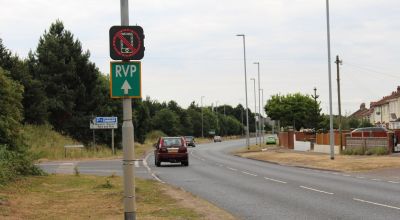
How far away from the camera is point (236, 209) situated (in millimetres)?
13469

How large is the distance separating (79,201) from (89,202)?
1.16 feet

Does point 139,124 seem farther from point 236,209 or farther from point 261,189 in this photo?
point 236,209

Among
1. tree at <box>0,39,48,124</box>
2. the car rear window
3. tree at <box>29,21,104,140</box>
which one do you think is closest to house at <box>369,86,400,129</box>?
→ tree at <box>29,21,104,140</box>

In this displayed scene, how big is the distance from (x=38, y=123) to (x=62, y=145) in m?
3.86

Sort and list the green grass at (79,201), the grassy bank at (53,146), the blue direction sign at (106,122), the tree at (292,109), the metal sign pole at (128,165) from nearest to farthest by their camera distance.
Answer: the metal sign pole at (128,165), the green grass at (79,201), the grassy bank at (53,146), the blue direction sign at (106,122), the tree at (292,109)

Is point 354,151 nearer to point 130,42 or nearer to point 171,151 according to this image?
point 171,151

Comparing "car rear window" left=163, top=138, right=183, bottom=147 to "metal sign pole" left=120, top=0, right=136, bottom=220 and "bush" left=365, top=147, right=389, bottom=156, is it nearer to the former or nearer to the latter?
"bush" left=365, top=147, right=389, bottom=156

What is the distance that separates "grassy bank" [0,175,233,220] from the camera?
11.8 meters

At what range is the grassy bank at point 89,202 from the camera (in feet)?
38.7

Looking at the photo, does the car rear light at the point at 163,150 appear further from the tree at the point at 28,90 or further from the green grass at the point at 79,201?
the tree at the point at 28,90

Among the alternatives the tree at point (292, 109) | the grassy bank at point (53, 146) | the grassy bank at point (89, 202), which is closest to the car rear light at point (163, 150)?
the grassy bank at point (53, 146)

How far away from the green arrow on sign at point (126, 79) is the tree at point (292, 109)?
72.9 m

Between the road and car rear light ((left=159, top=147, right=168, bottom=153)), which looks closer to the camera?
the road

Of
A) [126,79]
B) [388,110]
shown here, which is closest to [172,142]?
[126,79]
